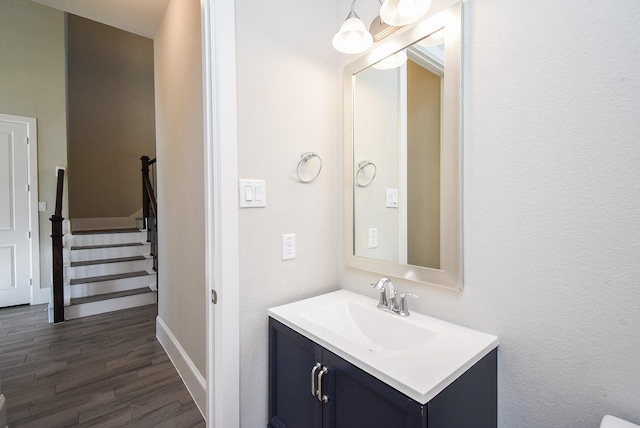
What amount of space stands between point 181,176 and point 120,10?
134 centimetres

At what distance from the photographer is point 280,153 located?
133cm

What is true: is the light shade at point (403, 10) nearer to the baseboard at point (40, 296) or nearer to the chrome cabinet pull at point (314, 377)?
the chrome cabinet pull at point (314, 377)

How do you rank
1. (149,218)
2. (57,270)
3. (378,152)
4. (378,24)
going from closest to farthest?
(378,24)
(378,152)
(57,270)
(149,218)

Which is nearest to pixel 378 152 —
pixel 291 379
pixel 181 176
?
pixel 291 379

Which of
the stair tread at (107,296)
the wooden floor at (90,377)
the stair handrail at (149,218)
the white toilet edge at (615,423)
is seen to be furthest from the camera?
the stair handrail at (149,218)

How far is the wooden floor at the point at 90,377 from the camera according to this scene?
5.30ft

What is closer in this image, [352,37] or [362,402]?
[362,402]

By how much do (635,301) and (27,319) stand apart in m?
4.50

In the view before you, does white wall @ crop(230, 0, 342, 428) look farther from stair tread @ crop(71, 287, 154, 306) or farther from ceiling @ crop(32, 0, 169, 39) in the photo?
stair tread @ crop(71, 287, 154, 306)

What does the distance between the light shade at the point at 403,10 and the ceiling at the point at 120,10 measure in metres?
1.83

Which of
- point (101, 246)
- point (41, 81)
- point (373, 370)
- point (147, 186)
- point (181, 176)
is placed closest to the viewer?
point (373, 370)

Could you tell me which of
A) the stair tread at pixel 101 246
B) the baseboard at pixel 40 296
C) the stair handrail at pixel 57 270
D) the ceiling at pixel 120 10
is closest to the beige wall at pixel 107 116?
the stair tread at pixel 101 246

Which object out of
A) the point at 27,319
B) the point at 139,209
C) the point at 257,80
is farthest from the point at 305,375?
the point at 139,209

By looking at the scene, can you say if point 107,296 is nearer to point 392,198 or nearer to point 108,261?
point 108,261
